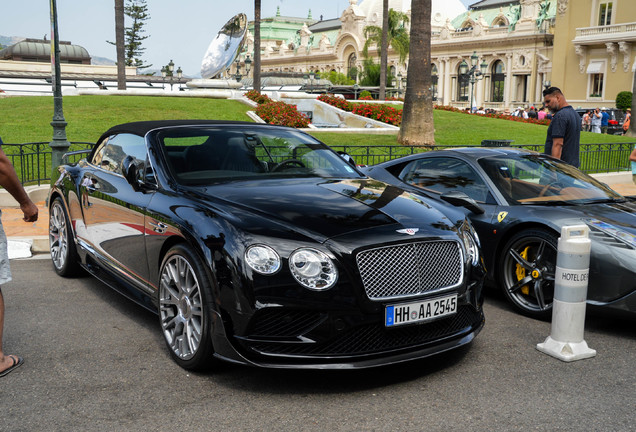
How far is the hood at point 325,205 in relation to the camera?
3980 millimetres

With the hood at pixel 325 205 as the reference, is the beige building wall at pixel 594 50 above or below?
above

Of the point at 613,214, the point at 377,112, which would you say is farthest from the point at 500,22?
the point at 613,214

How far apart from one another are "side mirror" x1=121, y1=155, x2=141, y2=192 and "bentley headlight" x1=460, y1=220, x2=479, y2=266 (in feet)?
8.04

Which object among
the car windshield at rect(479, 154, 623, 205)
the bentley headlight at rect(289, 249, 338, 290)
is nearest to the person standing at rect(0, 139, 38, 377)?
the bentley headlight at rect(289, 249, 338, 290)

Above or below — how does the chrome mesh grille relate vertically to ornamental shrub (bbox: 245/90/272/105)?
below

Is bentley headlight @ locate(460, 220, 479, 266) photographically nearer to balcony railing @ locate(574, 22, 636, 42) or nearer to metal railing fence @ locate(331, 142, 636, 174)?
metal railing fence @ locate(331, 142, 636, 174)

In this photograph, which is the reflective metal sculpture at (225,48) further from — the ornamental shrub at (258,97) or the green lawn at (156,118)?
the green lawn at (156,118)

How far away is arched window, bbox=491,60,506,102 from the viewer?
80000 millimetres

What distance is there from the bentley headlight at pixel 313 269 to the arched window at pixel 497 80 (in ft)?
265

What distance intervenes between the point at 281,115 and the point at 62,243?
18.4 m

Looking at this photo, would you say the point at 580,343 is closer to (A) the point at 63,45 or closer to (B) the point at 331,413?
(B) the point at 331,413

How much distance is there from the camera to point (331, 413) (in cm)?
360

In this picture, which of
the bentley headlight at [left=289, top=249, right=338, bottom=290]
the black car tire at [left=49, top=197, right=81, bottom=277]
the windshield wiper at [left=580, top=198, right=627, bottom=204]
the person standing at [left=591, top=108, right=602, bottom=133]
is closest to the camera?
the bentley headlight at [left=289, top=249, right=338, bottom=290]

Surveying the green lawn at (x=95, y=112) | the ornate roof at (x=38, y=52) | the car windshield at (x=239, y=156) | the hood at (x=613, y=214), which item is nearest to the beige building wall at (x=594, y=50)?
the green lawn at (x=95, y=112)
